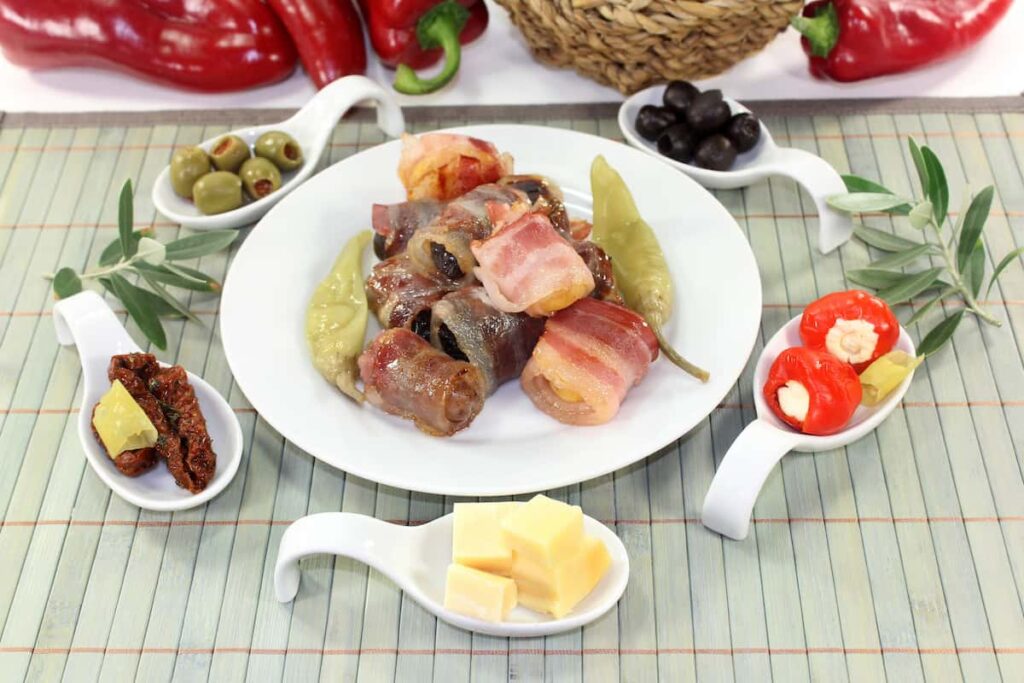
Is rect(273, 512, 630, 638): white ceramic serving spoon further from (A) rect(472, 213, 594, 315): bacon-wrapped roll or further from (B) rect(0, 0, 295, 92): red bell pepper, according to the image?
(B) rect(0, 0, 295, 92): red bell pepper

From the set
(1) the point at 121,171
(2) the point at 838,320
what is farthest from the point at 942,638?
(1) the point at 121,171

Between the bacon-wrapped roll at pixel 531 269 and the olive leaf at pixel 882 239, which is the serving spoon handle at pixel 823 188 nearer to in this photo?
the olive leaf at pixel 882 239

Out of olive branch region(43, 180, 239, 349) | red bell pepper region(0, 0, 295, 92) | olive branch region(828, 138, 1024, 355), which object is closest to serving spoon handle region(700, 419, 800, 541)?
olive branch region(828, 138, 1024, 355)

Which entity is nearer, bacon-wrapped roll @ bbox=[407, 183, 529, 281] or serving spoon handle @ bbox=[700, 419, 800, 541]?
serving spoon handle @ bbox=[700, 419, 800, 541]

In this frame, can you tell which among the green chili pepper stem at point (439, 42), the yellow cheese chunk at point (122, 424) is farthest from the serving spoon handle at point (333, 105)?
the yellow cheese chunk at point (122, 424)

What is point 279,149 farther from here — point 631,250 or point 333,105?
point 631,250

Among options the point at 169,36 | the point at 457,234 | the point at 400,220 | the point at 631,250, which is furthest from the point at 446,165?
the point at 169,36

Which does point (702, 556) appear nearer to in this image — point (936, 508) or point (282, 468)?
point (936, 508)
